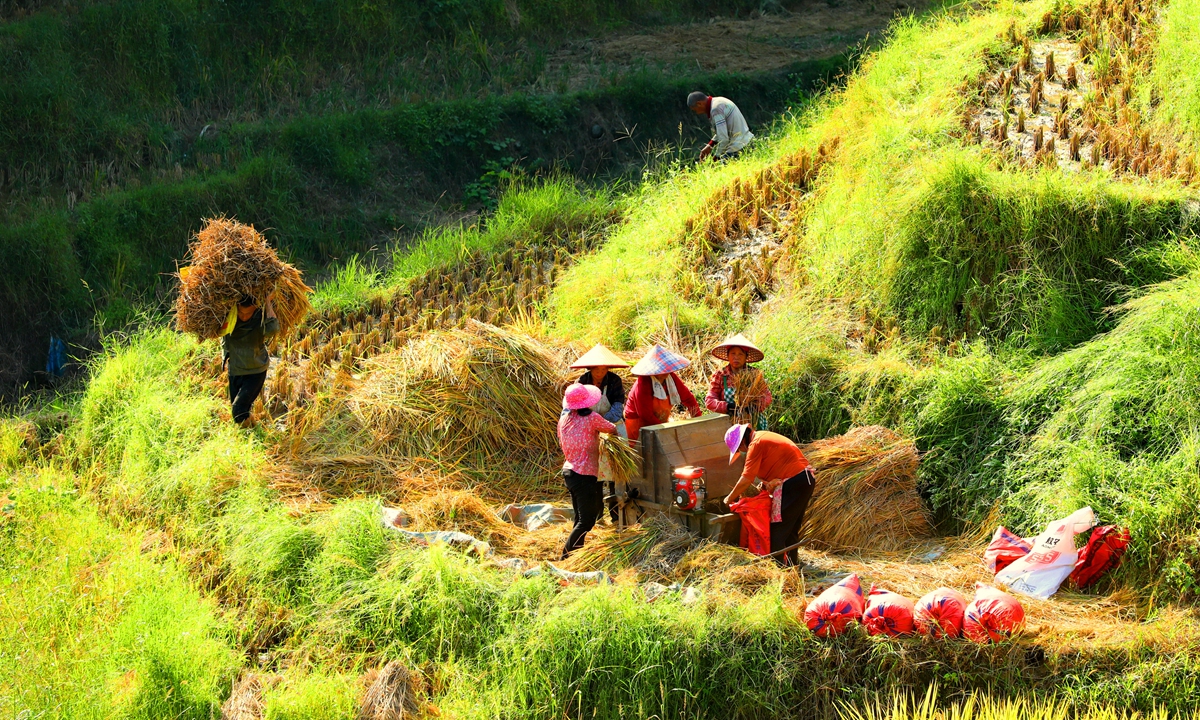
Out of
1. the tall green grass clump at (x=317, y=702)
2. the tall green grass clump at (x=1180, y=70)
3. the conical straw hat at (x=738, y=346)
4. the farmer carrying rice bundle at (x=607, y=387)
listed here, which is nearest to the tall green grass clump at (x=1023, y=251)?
the tall green grass clump at (x=1180, y=70)

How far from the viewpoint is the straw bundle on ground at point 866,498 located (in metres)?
7.14

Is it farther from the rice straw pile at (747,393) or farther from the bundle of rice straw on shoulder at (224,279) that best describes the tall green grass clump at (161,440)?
the rice straw pile at (747,393)

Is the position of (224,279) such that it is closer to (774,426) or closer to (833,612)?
(774,426)

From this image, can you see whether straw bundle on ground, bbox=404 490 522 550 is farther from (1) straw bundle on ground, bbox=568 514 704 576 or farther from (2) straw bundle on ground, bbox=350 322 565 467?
(1) straw bundle on ground, bbox=568 514 704 576

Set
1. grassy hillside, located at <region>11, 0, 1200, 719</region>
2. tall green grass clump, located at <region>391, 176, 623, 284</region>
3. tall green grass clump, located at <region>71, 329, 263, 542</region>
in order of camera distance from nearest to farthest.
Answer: grassy hillside, located at <region>11, 0, 1200, 719</region> < tall green grass clump, located at <region>71, 329, 263, 542</region> < tall green grass clump, located at <region>391, 176, 623, 284</region>

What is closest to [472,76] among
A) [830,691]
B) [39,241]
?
[39,241]

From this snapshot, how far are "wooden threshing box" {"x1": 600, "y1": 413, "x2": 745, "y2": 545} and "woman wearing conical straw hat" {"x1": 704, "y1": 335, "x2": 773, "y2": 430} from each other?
1.03 feet

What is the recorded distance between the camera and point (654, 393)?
738 centimetres

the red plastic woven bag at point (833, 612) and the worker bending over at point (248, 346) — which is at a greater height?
the worker bending over at point (248, 346)

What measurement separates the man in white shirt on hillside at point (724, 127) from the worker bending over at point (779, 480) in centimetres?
659

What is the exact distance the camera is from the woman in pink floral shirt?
698 cm

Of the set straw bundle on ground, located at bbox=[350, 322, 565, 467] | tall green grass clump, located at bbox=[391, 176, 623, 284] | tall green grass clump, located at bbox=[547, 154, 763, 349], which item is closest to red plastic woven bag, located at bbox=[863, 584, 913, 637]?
straw bundle on ground, located at bbox=[350, 322, 565, 467]

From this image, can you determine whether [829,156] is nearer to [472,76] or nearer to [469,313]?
[469,313]

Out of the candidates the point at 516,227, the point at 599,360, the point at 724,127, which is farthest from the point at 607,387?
the point at 724,127
